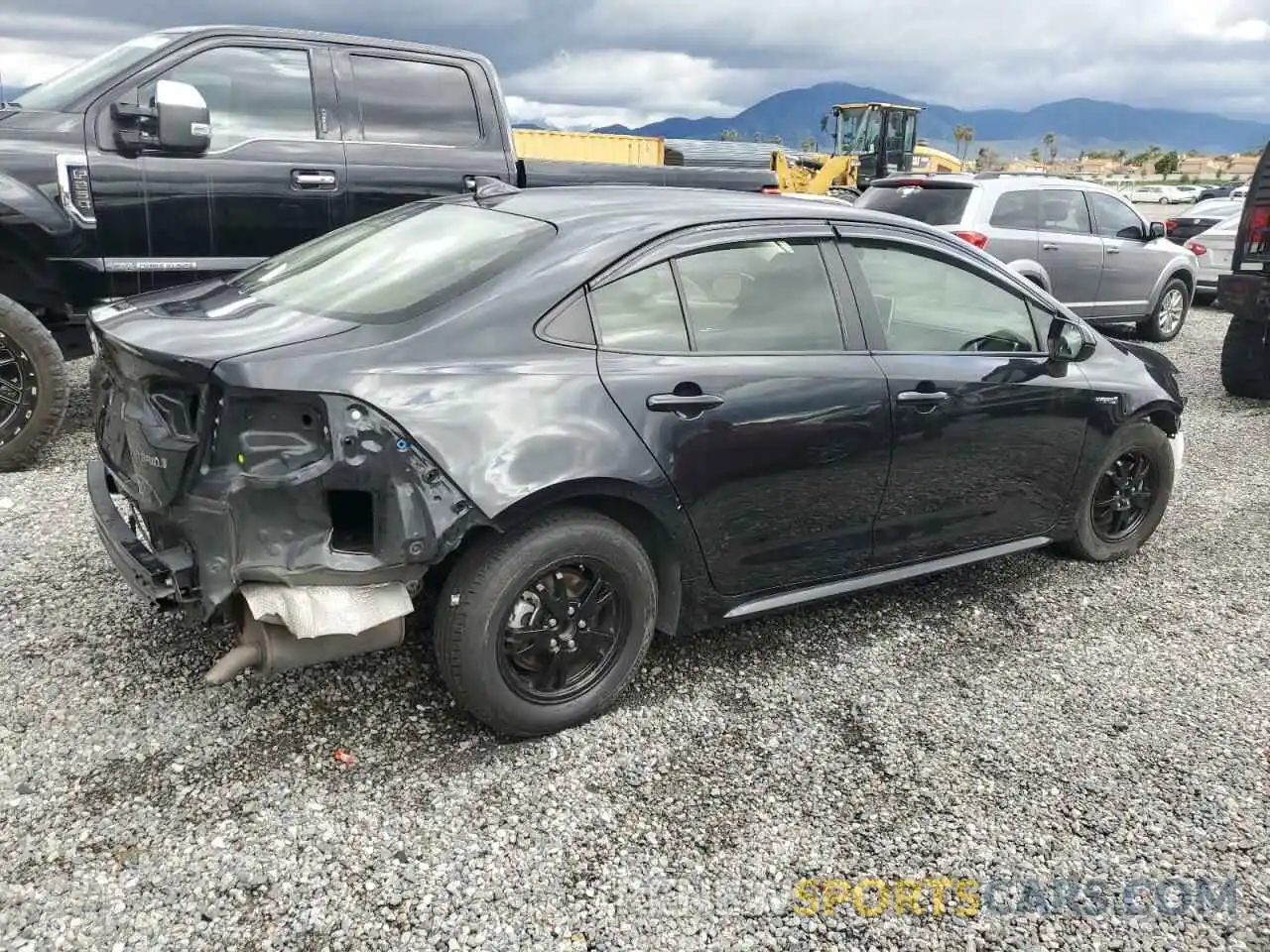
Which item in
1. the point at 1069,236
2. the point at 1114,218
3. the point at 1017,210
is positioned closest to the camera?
the point at 1017,210

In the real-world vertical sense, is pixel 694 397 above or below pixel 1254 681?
above

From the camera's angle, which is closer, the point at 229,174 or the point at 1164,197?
the point at 229,174

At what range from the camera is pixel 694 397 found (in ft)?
9.91

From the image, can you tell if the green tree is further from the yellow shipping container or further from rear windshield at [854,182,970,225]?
rear windshield at [854,182,970,225]

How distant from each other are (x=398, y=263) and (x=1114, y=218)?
9.27 m

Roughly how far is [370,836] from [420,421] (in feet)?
3.56

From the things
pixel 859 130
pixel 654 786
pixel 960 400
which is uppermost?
pixel 859 130

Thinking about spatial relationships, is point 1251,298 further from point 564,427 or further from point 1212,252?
point 564,427

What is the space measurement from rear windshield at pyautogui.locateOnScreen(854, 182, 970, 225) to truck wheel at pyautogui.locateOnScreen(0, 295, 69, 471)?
21.7ft

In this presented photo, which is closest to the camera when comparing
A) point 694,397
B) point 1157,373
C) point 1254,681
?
point 694,397

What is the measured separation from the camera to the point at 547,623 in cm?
292

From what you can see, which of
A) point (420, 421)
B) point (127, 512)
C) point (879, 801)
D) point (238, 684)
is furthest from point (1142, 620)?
point (127, 512)

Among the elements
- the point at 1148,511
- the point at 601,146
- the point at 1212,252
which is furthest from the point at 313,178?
the point at 1212,252

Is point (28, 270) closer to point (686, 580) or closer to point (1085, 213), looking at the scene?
point (686, 580)
